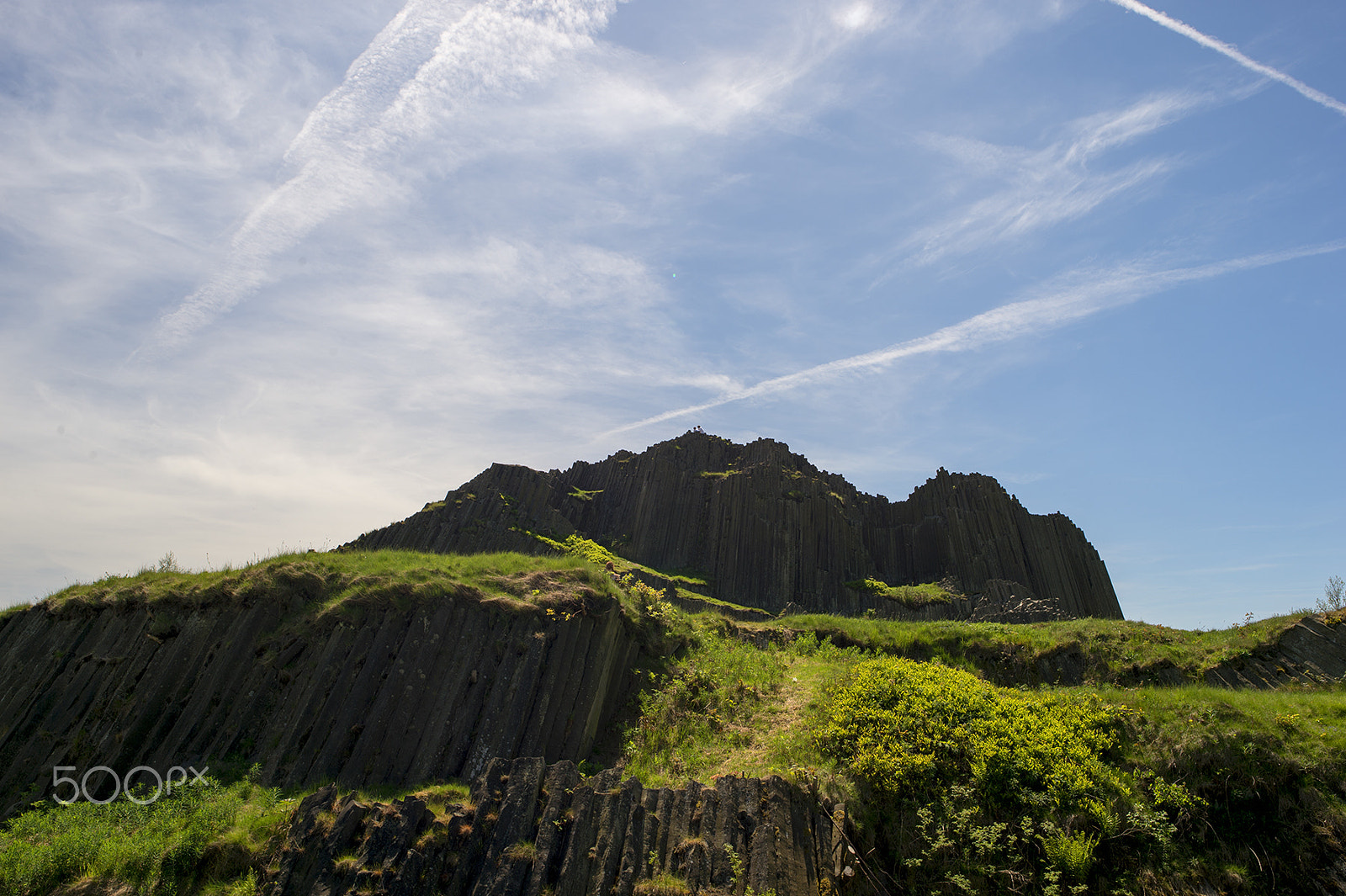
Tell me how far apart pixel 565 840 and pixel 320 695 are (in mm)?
6978

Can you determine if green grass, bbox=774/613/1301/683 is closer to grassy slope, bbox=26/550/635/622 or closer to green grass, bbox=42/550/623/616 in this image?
grassy slope, bbox=26/550/635/622

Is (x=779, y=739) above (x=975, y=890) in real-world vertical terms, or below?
above

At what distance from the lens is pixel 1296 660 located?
14.5 metres

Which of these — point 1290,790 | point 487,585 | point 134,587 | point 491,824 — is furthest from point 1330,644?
point 134,587

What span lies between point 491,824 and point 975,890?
284 inches

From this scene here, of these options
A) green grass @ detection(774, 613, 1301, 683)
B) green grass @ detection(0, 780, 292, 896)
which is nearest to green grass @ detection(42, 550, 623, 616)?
green grass @ detection(0, 780, 292, 896)

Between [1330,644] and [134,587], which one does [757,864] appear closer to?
[1330,644]

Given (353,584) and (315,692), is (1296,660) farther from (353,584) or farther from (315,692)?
(353,584)

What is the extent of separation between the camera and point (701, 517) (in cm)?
4966

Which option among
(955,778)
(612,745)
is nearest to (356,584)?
(612,745)

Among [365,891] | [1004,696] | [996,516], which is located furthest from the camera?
[996,516]

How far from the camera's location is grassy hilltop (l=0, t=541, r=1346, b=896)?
10.1 metres

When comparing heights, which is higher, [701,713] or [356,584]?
[356,584]

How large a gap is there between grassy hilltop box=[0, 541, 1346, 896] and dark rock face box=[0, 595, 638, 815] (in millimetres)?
624
